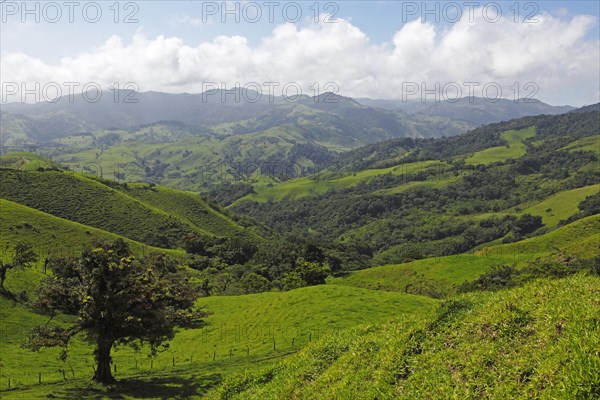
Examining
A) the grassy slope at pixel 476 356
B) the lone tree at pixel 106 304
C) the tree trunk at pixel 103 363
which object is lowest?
the tree trunk at pixel 103 363

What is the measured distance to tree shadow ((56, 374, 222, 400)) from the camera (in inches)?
1563

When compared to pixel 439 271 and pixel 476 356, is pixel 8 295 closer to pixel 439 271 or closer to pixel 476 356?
pixel 476 356

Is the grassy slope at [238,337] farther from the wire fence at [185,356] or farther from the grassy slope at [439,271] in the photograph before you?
the grassy slope at [439,271]

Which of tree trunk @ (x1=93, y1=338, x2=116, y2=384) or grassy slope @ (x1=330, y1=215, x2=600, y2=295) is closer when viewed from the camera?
tree trunk @ (x1=93, y1=338, x2=116, y2=384)

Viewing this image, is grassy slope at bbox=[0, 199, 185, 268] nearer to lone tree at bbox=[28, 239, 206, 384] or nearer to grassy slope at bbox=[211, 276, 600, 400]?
lone tree at bbox=[28, 239, 206, 384]

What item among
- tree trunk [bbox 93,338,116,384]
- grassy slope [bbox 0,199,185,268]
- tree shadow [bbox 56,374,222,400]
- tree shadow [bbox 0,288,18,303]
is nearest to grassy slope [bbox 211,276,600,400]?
tree shadow [bbox 56,374,222,400]

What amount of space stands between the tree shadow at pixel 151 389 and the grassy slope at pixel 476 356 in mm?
26823

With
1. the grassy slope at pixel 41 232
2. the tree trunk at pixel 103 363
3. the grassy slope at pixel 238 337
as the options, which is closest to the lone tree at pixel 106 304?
the tree trunk at pixel 103 363

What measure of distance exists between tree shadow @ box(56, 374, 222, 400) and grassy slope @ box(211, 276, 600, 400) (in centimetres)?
2682

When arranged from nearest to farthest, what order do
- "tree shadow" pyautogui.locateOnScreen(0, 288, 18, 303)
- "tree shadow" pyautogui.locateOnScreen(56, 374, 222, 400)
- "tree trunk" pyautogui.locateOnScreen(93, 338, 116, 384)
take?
"tree shadow" pyautogui.locateOnScreen(56, 374, 222, 400), "tree trunk" pyautogui.locateOnScreen(93, 338, 116, 384), "tree shadow" pyautogui.locateOnScreen(0, 288, 18, 303)

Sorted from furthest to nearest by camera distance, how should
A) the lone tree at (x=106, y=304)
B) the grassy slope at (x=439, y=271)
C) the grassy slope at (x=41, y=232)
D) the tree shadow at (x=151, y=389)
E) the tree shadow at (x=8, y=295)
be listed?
the grassy slope at (x=439, y=271)
the grassy slope at (x=41, y=232)
the tree shadow at (x=8, y=295)
the lone tree at (x=106, y=304)
the tree shadow at (x=151, y=389)

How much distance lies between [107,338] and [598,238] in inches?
6226

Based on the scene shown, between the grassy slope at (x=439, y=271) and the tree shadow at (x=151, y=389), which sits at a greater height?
the tree shadow at (x=151, y=389)

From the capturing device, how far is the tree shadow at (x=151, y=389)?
39.7 m
